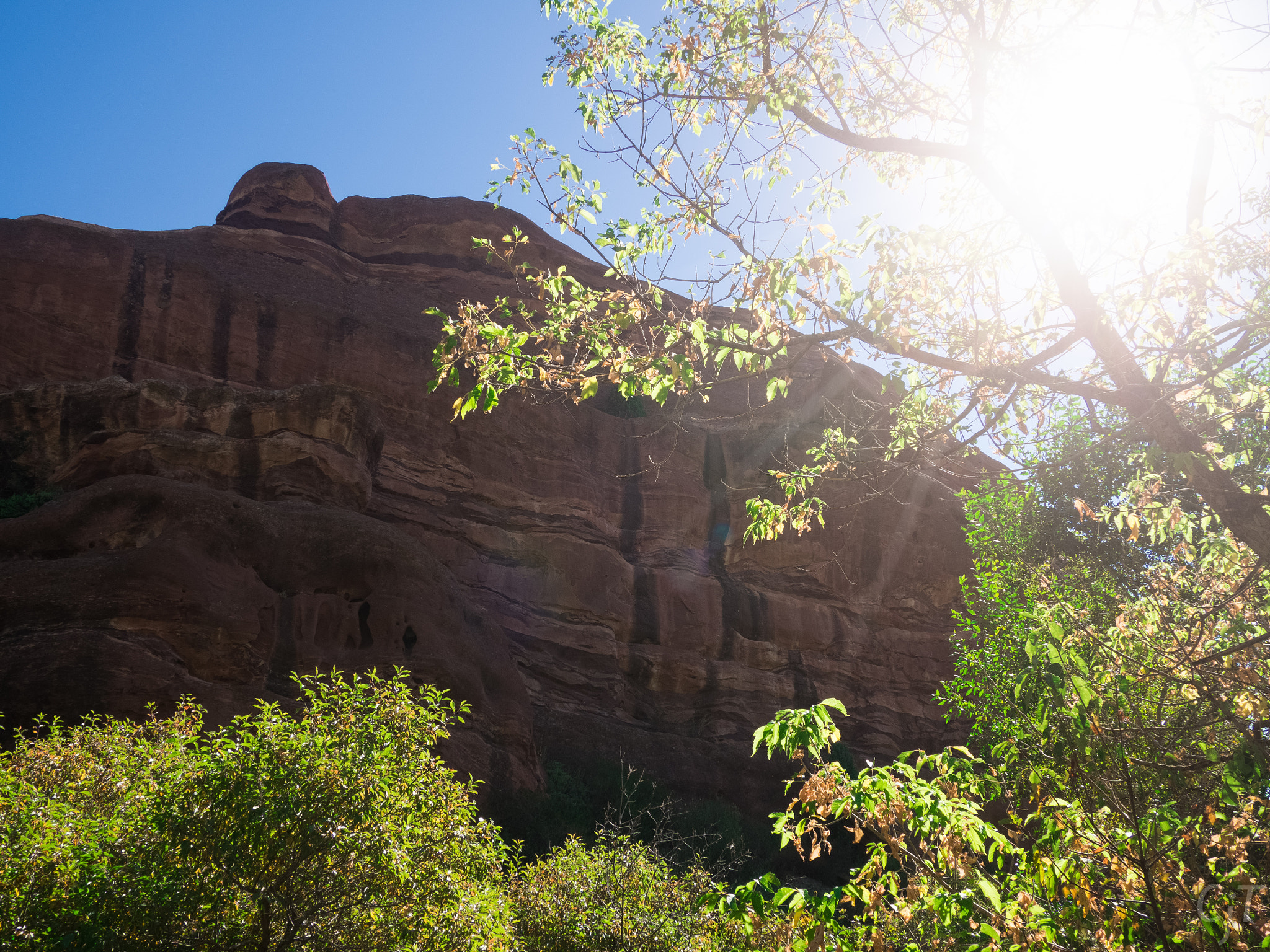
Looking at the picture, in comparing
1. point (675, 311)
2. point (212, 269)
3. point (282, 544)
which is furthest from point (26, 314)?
point (675, 311)

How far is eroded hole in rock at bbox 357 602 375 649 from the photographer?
20803 millimetres

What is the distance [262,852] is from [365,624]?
14.0 meters

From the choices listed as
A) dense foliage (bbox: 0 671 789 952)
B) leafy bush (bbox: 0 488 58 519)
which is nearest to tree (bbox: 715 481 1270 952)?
Answer: dense foliage (bbox: 0 671 789 952)

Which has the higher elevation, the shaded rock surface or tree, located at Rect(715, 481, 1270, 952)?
the shaded rock surface

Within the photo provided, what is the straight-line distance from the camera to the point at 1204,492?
4883 mm

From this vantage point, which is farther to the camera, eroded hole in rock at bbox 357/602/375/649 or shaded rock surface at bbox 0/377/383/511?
shaded rock surface at bbox 0/377/383/511

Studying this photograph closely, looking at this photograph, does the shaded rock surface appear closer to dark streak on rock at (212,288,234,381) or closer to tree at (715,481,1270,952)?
dark streak on rock at (212,288,234,381)

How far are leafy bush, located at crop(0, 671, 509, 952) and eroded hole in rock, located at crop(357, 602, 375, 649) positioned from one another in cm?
1171

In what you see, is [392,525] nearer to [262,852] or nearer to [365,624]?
[365,624]

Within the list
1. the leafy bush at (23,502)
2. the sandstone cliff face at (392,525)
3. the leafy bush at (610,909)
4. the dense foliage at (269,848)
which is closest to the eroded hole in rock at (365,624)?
the sandstone cliff face at (392,525)

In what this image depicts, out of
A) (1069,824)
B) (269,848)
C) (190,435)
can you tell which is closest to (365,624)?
(190,435)

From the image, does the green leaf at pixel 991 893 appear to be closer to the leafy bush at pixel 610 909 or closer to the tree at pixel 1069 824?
the tree at pixel 1069 824

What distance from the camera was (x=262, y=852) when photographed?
751cm

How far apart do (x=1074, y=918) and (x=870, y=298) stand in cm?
417
